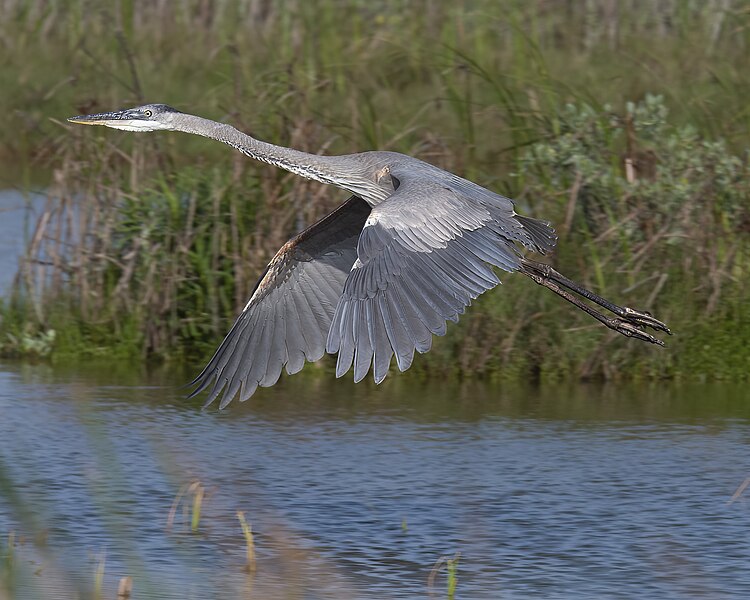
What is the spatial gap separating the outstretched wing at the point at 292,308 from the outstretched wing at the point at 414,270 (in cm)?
72

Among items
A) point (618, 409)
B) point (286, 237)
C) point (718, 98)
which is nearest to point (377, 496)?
point (618, 409)

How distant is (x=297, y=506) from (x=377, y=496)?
361 millimetres

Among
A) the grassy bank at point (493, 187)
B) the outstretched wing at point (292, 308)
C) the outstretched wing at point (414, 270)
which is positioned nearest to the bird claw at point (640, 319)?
the grassy bank at point (493, 187)

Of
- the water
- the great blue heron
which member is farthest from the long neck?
the water

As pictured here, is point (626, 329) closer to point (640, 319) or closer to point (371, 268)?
point (640, 319)

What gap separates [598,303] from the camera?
22.6 feet

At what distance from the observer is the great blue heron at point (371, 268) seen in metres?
5.11

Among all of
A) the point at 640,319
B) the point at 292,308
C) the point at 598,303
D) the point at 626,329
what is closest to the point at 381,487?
the point at 292,308

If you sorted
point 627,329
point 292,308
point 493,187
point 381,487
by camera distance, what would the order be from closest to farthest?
point 381,487, point 292,308, point 627,329, point 493,187

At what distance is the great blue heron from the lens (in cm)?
511

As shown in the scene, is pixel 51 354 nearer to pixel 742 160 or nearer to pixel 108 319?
pixel 108 319

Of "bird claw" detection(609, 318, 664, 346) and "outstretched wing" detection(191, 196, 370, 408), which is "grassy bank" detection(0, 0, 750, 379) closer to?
"bird claw" detection(609, 318, 664, 346)

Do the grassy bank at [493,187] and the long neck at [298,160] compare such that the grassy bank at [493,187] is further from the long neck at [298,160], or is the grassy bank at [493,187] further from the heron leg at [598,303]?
the long neck at [298,160]

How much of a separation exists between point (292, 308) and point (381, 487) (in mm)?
890
